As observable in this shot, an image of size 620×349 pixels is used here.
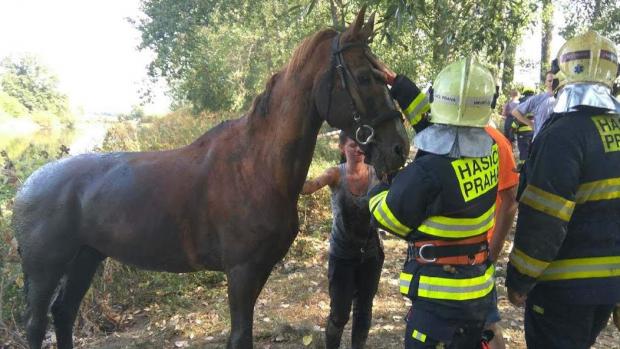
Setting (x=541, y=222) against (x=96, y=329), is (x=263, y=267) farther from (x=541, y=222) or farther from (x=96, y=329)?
(x=96, y=329)

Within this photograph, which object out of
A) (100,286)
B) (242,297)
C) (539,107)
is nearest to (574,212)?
(242,297)

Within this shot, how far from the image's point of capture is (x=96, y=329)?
4.51 metres

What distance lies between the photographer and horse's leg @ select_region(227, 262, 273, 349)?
2.44 metres

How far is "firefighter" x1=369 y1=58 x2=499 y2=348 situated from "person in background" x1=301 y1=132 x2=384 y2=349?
3.39ft

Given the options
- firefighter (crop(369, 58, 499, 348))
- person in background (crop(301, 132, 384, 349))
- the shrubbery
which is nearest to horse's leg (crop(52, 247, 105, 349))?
the shrubbery

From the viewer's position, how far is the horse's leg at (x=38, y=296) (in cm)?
285

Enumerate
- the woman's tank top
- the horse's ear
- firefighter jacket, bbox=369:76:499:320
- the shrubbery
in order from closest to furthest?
firefighter jacket, bbox=369:76:499:320
the horse's ear
the woman's tank top
the shrubbery

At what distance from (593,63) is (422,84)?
977 cm

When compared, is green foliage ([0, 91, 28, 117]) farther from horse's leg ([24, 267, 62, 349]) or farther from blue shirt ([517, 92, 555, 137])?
blue shirt ([517, 92, 555, 137])

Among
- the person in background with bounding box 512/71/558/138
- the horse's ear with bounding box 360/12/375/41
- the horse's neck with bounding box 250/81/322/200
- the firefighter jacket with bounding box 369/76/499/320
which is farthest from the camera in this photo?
the person in background with bounding box 512/71/558/138

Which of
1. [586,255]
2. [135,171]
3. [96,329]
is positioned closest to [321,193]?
A: [96,329]

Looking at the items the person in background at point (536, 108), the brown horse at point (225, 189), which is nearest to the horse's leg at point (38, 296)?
the brown horse at point (225, 189)

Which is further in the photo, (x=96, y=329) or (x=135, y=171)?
(x=96, y=329)

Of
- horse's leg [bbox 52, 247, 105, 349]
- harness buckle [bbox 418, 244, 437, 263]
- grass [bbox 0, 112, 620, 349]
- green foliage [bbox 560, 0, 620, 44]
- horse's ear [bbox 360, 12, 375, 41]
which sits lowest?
grass [bbox 0, 112, 620, 349]
